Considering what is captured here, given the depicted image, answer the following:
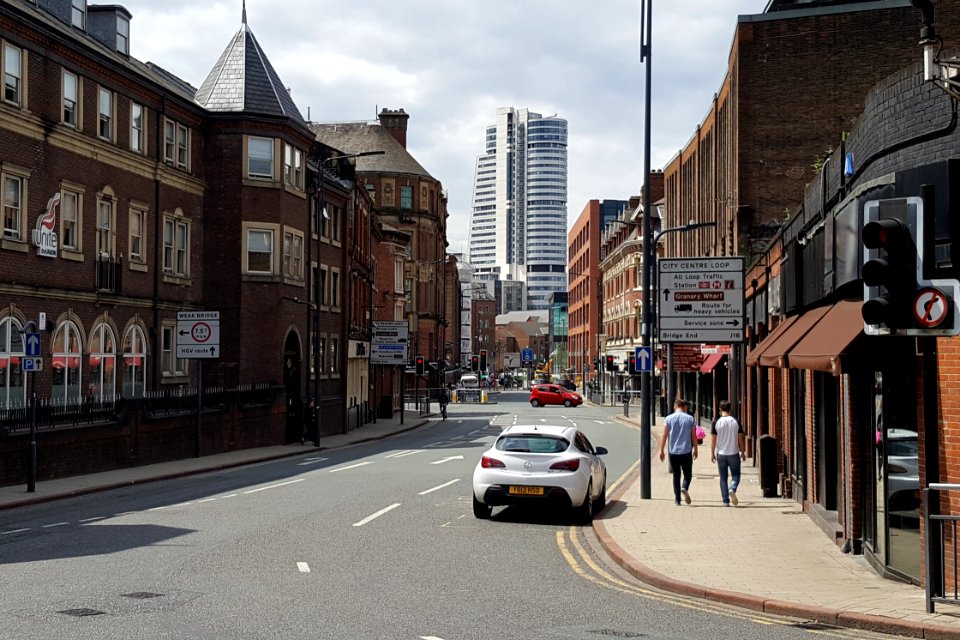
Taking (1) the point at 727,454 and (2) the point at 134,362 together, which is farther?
(2) the point at 134,362

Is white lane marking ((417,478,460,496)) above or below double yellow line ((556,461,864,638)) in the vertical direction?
below

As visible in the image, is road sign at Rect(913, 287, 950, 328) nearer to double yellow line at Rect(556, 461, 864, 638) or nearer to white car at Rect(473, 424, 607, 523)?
double yellow line at Rect(556, 461, 864, 638)

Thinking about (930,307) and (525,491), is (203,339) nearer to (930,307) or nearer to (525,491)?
(525,491)

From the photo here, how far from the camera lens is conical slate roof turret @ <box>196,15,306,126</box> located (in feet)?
135

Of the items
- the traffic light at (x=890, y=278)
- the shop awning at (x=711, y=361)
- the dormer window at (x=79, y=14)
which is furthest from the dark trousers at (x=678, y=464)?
the dormer window at (x=79, y=14)

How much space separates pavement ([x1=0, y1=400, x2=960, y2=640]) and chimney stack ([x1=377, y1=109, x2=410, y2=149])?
85515 millimetres

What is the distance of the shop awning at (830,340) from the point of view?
11.7 meters

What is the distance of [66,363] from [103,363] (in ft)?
7.30

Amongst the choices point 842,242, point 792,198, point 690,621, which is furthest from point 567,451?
point 792,198

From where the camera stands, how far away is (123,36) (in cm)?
3859

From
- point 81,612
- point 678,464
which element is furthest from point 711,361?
point 81,612

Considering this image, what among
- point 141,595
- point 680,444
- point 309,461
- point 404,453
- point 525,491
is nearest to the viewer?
point 141,595

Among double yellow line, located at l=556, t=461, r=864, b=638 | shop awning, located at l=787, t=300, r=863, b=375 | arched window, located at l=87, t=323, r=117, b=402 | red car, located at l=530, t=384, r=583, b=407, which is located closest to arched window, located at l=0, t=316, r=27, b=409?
arched window, located at l=87, t=323, r=117, b=402

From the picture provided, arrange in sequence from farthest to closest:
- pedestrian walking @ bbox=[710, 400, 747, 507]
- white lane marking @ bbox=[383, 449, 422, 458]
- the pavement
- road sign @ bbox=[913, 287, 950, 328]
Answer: white lane marking @ bbox=[383, 449, 422, 458]
pedestrian walking @ bbox=[710, 400, 747, 507]
the pavement
road sign @ bbox=[913, 287, 950, 328]
